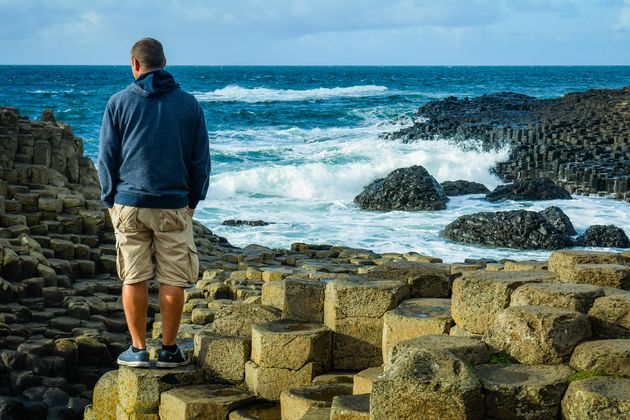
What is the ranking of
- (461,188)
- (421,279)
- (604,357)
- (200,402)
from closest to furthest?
(604,357), (200,402), (421,279), (461,188)

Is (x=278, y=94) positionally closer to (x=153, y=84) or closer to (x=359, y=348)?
(x=359, y=348)

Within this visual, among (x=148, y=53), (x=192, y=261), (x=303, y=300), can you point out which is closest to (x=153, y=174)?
(x=192, y=261)

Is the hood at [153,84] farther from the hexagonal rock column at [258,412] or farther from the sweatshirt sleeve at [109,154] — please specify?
the hexagonal rock column at [258,412]

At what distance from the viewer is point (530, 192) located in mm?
21359

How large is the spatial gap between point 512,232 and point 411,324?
11.0 m

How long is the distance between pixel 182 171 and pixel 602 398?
278 centimetres

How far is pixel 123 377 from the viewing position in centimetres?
600

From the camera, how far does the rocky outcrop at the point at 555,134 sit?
2436cm

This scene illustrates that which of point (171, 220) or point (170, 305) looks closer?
point (171, 220)

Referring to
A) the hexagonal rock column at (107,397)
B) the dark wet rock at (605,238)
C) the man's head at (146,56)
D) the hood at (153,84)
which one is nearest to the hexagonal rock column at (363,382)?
the hexagonal rock column at (107,397)

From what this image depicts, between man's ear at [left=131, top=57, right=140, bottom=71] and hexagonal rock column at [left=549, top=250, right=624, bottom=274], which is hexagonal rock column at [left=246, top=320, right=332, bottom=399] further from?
man's ear at [left=131, top=57, right=140, bottom=71]

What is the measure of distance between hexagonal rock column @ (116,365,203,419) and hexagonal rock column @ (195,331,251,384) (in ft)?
0.65

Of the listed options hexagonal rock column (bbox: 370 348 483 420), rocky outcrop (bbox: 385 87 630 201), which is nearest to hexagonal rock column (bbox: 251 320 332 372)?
hexagonal rock column (bbox: 370 348 483 420)

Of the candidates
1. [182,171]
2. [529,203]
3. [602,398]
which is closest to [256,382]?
[182,171]
